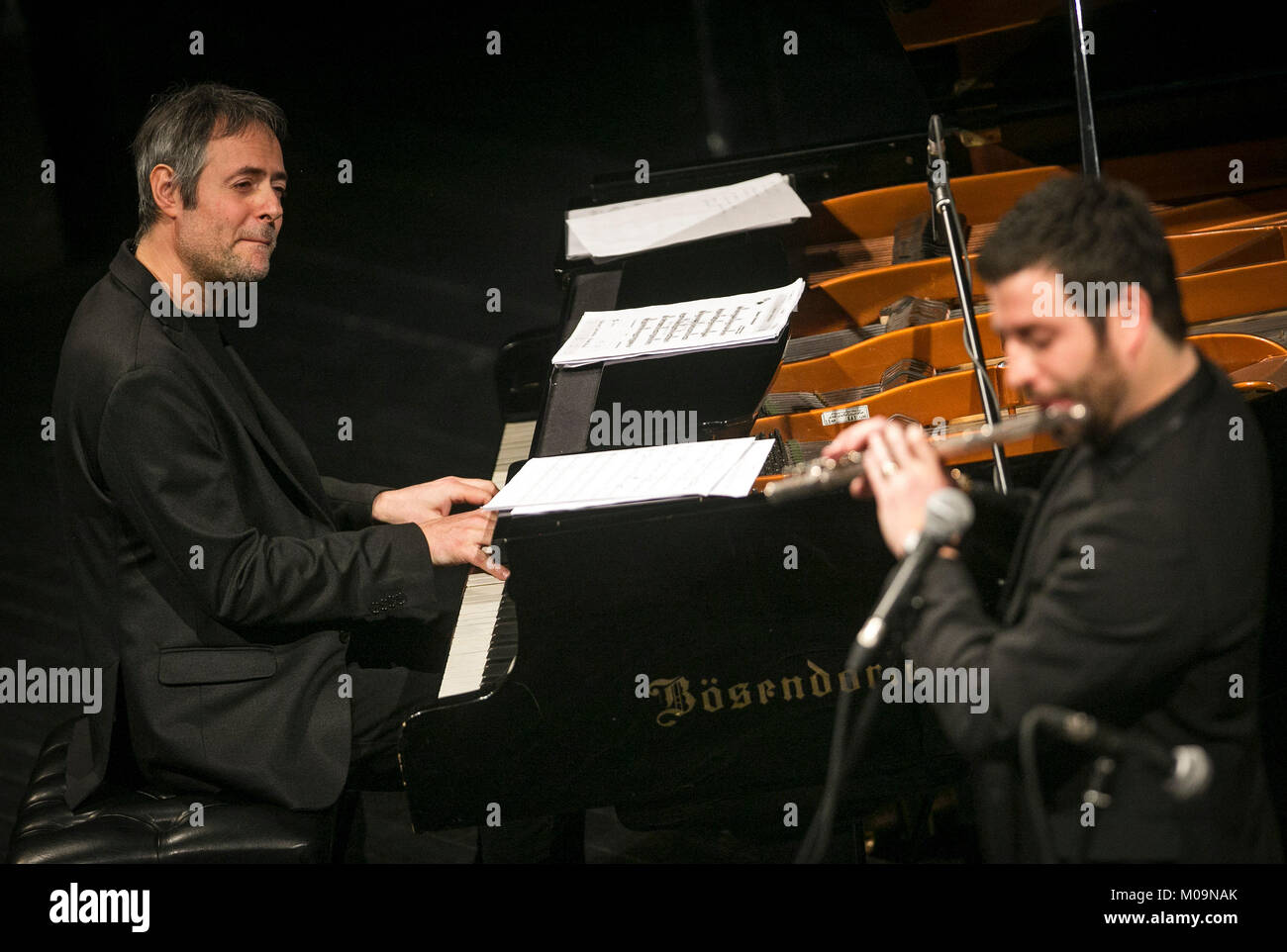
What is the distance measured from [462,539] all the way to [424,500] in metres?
0.44

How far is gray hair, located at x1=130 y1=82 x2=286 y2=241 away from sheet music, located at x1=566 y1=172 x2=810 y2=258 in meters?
0.78

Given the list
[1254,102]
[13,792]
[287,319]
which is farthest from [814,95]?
[13,792]

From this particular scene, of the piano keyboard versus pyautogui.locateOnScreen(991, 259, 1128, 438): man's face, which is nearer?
pyautogui.locateOnScreen(991, 259, 1128, 438): man's face

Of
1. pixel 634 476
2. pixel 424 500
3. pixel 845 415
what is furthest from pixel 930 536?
pixel 424 500

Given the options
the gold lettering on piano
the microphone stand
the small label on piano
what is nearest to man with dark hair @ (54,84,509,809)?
the gold lettering on piano

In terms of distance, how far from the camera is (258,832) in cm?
201

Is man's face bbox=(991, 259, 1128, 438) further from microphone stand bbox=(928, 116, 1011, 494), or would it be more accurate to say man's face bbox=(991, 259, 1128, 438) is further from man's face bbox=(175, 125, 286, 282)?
man's face bbox=(175, 125, 286, 282)

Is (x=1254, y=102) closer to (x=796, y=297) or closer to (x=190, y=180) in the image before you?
(x=796, y=297)

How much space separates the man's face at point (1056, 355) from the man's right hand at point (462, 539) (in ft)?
3.15

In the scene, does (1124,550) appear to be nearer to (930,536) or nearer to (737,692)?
(930,536)

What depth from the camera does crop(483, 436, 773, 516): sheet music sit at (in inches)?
68.4

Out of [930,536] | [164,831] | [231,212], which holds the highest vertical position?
[231,212]

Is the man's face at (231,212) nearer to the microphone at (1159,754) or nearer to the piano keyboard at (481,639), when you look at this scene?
the piano keyboard at (481,639)

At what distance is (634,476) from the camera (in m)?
1.81
